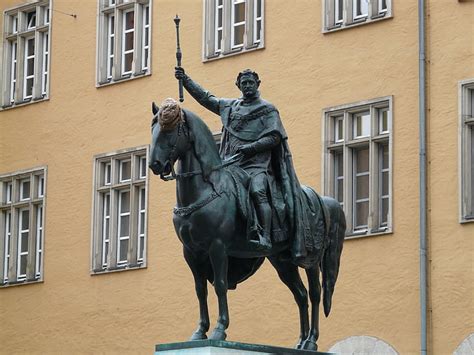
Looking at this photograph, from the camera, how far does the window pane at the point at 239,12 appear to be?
114 ft

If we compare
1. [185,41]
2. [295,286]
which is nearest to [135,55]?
[185,41]

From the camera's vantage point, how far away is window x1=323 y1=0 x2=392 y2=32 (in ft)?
105

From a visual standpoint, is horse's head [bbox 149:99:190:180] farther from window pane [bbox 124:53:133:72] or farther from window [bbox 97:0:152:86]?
window pane [bbox 124:53:133:72]

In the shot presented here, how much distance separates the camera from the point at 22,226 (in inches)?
1539

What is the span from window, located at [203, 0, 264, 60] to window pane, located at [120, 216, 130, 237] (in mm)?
3671

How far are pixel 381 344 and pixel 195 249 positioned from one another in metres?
11.4

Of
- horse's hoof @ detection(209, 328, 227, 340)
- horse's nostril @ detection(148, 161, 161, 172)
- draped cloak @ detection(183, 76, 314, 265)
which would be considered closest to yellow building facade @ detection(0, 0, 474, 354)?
draped cloak @ detection(183, 76, 314, 265)

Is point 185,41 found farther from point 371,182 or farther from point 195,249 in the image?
point 195,249

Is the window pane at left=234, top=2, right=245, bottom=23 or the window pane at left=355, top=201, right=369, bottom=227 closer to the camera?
the window pane at left=355, top=201, right=369, bottom=227

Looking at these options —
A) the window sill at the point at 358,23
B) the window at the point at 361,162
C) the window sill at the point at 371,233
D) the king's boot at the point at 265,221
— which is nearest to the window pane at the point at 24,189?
the window at the point at 361,162

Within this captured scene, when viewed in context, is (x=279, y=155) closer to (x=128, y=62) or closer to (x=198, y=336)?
(x=198, y=336)

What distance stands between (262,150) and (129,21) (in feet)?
56.8

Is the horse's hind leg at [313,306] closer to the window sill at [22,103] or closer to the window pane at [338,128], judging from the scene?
the window pane at [338,128]

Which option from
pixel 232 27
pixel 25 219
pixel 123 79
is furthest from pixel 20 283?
pixel 232 27
